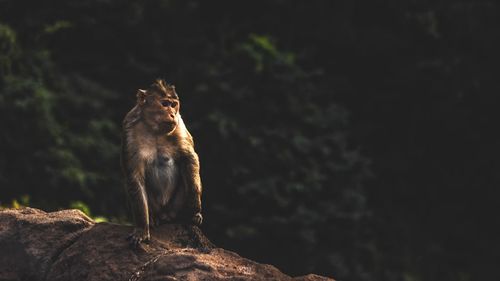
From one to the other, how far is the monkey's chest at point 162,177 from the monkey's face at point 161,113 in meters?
0.23

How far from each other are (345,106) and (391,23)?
179 centimetres

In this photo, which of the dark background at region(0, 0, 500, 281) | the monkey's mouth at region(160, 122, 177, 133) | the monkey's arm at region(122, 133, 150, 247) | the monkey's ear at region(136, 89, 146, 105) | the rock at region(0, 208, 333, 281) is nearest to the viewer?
the rock at region(0, 208, 333, 281)

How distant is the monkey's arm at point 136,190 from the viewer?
6.25m

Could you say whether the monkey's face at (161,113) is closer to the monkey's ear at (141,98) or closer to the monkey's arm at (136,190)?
the monkey's ear at (141,98)

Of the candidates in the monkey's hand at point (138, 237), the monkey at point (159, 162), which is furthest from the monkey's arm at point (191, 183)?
the monkey's hand at point (138, 237)

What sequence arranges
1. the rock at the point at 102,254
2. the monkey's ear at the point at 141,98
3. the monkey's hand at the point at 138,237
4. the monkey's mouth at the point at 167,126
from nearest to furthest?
the rock at the point at 102,254
the monkey's hand at the point at 138,237
the monkey's mouth at the point at 167,126
the monkey's ear at the point at 141,98

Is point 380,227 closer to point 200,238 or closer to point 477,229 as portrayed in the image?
point 477,229

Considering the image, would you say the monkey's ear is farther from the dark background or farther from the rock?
the dark background

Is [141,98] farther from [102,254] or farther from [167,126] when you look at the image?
[102,254]

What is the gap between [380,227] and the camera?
1472cm

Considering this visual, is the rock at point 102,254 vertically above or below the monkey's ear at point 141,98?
below

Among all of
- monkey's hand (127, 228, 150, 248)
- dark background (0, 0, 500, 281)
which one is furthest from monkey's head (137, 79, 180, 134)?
dark background (0, 0, 500, 281)

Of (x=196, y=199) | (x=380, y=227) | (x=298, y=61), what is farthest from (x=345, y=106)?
(x=196, y=199)

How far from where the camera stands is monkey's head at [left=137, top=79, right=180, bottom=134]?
6.36 m
